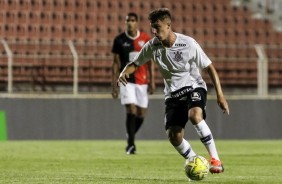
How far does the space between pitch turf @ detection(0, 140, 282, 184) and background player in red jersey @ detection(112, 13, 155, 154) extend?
576 millimetres

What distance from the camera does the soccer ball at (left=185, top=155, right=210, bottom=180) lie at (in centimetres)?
888

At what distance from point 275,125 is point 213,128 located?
5.44 ft

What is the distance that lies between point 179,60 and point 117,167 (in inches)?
99.0

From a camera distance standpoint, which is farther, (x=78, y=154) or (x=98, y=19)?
(x=98, y=19)

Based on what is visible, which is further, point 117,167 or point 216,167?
point 117,167

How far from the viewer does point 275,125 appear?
21984 millimetres

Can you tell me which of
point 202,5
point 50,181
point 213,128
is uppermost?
point 202,5

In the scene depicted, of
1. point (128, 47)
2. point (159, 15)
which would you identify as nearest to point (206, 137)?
point (159, 15)

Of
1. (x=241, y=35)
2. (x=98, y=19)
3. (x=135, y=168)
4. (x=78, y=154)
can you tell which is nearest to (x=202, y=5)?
(x=241, y=35)

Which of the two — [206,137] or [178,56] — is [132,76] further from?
[206,137]

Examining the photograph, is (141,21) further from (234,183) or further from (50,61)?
(234,183)

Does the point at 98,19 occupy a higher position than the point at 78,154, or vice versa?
the point at 98,19

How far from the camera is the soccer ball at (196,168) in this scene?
8.88m

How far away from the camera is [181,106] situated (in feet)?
31.1
